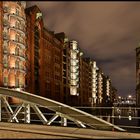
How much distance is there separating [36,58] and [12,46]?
54.4ft

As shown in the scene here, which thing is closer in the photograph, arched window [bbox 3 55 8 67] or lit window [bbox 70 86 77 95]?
arched window [bbox 3 55 8 67]

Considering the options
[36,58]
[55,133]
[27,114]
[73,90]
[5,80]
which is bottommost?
[55,133]

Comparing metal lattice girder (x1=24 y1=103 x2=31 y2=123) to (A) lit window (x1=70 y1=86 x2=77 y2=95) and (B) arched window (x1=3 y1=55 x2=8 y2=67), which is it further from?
(A) lit window (x1=70 y1=86 x2=77 y2=95)

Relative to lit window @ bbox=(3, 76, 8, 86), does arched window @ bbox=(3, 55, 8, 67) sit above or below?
above

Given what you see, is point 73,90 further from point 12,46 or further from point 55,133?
point 55,133

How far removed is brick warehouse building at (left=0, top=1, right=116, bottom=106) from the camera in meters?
55.9

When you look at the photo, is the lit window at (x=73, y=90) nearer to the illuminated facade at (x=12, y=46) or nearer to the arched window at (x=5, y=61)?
the illuminated facade at (x=12, y=46)

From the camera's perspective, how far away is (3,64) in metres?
54.2

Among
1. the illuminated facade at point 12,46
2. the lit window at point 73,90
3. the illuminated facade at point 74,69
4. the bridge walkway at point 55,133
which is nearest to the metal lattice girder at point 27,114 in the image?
the bridge walkway at point 55,133

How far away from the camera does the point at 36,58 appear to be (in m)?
73.1

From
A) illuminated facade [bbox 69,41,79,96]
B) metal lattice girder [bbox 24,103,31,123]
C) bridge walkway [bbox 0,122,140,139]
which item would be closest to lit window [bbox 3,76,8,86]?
metal lattice girder [bbox 24,103,31,123]

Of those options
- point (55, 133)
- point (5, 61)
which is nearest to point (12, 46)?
point (5, 61)

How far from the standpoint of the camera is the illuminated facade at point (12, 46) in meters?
54.6

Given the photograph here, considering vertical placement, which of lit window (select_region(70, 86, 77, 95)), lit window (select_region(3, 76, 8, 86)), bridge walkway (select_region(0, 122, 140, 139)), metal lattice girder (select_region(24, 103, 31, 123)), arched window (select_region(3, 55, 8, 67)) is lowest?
bridge walkway (select_region(0, 122, 140, 139))
